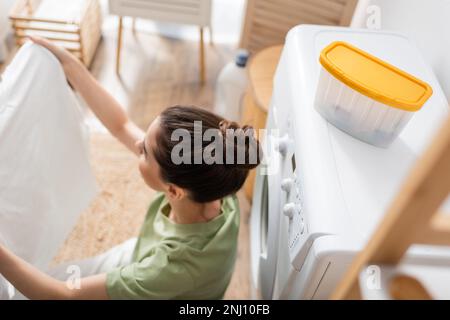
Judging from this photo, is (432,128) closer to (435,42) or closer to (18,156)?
(435,42)

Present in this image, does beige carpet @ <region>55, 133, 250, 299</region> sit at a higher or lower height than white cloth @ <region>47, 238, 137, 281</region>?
lower

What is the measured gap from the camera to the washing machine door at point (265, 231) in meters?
1.17

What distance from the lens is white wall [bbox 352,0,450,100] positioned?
115 cm

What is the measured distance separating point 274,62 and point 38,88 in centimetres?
87

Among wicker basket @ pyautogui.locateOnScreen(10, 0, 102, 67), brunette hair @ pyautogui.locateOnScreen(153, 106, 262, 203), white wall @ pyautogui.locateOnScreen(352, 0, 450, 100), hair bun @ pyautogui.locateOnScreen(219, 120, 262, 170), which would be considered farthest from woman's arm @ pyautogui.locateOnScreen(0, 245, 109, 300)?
wicker basket @ pyautogui.locateOnScreen(10, 0, 102, 67)

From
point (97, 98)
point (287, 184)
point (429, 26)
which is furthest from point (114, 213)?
point (429, 26)

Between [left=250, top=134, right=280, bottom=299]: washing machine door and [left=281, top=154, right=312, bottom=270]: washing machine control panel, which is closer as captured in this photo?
[left=281, top=154, right=312, bottom=270]: washing machine control panel

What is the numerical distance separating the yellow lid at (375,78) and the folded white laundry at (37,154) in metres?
0.69

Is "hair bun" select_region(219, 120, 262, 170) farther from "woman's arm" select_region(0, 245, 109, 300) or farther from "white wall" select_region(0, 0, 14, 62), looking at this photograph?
"white wall" select_region(0, 0, 14, 62)

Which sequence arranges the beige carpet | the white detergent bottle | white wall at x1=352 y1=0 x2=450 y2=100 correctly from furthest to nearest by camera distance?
the white detergent bottle < the beige carpet < white wall at x1=352 y1=0 x2=450 y2=100

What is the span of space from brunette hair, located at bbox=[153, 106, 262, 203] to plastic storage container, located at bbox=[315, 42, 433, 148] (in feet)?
0.62

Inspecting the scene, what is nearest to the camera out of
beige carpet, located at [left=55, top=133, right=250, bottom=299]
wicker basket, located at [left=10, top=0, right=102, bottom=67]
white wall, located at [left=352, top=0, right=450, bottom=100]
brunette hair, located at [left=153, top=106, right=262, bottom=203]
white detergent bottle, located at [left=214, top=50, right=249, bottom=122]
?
brunette hair, located at [left=153, top=106, right=262, bottom=203]

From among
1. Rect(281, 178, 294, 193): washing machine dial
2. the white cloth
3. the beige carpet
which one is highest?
Rect(281, 178, 294, 193): washing machine dial

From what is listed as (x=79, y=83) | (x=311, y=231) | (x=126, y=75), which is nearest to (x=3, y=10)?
(x=126, y=75)
